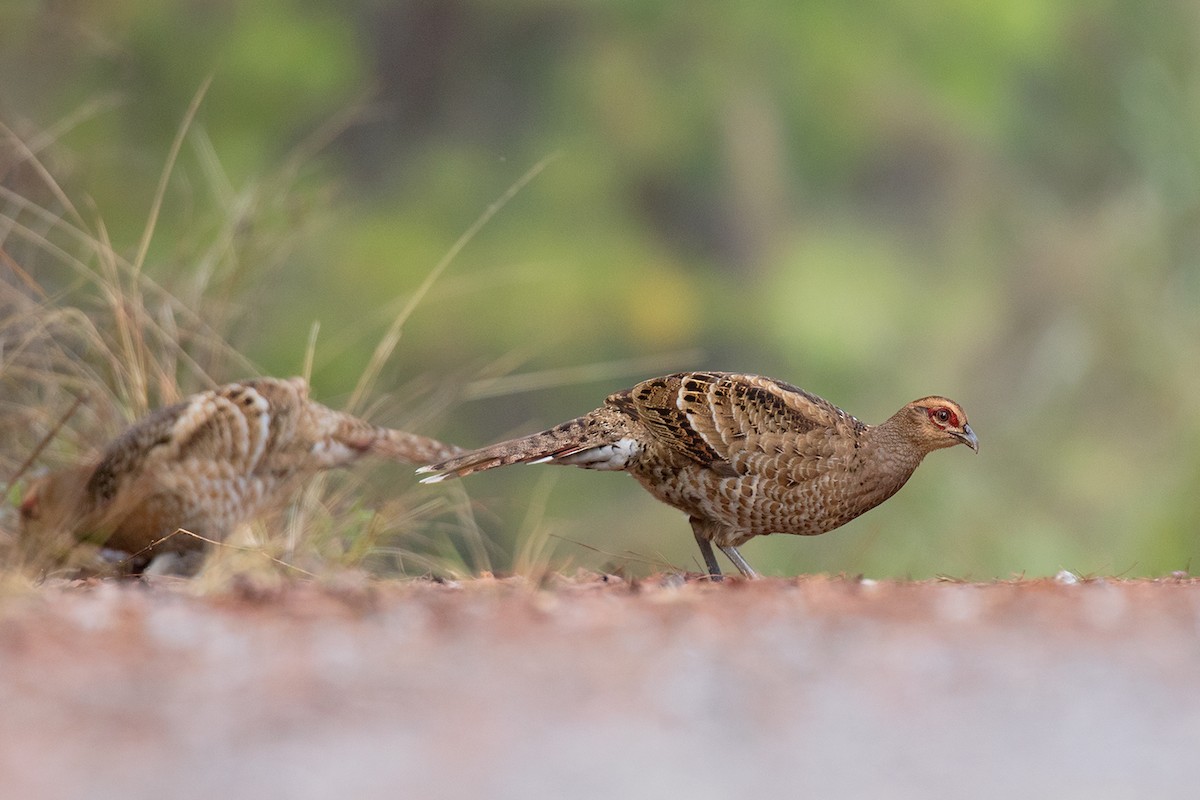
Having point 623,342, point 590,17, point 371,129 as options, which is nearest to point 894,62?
point 590,17

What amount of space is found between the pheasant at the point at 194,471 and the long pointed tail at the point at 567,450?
500 millimetres

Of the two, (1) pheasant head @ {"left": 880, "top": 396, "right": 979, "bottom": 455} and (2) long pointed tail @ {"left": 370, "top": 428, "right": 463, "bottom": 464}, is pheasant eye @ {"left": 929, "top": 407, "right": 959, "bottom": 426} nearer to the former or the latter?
(1) pheasant head @ {"left": 880, "top": 396, "right": 979, "bottom": 455}

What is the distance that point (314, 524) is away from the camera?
5188 millimetres

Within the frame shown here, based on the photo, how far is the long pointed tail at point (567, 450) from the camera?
185 inches

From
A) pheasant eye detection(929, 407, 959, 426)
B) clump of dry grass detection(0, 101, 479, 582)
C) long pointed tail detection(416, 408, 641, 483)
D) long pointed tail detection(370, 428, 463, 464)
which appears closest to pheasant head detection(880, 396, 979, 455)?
pheasant eye detection(929, 407, 959, 426)

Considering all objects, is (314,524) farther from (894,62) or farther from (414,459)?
(894,62)

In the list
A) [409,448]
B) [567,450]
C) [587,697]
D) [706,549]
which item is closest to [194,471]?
[409,448]

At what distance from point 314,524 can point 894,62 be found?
33.7 ft

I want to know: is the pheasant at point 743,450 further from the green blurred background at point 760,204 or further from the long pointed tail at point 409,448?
the green blurred background at point 760,204

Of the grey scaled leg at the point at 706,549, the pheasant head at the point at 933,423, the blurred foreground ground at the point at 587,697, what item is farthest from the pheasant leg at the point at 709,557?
the blurred foreground ground at the point at 587,697

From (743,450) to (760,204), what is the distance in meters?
10.1

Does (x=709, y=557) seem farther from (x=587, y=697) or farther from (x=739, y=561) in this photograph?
(x=587, y=697)

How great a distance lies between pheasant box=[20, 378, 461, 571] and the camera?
4.83m

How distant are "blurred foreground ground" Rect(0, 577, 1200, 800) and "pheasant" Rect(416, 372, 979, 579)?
56.0 inches
